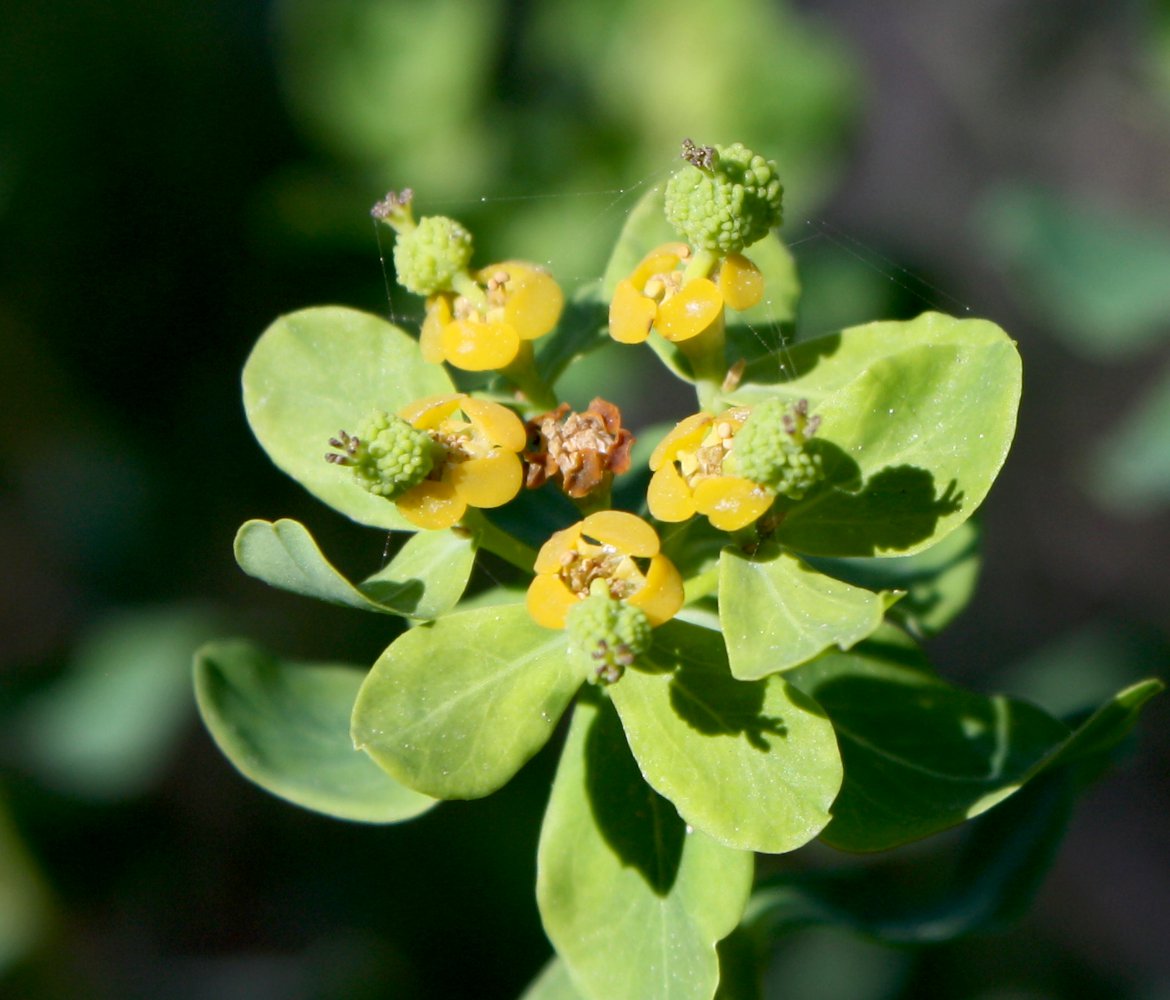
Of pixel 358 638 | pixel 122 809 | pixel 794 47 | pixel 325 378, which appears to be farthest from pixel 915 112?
pixel 325 378

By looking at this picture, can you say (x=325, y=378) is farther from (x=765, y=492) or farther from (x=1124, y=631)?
(x=1124, y=631)

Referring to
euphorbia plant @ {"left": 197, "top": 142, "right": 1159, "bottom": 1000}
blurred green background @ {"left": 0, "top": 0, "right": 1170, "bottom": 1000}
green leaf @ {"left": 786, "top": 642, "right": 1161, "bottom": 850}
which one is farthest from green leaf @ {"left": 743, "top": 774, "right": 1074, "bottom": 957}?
blurred green background @ {"left": 0, "top": 0, "right": 1170, "bottom": 1000}

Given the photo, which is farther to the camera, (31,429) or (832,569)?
(31,429)

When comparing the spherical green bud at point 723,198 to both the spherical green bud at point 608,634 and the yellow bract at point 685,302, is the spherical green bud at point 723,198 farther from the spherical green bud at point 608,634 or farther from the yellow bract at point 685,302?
the spherical green bud at point 608,634

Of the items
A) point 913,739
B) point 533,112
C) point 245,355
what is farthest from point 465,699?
point 533,112

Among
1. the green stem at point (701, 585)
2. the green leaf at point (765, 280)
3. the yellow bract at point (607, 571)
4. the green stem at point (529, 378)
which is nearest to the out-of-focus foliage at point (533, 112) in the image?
the green leaf at point (765, 280)

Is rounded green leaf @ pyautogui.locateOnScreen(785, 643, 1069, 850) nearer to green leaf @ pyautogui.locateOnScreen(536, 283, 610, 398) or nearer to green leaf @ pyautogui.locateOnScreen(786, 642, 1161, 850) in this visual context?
green leaf @ pyautogui.locateOnScreen(786, 642, 1161, 850)
